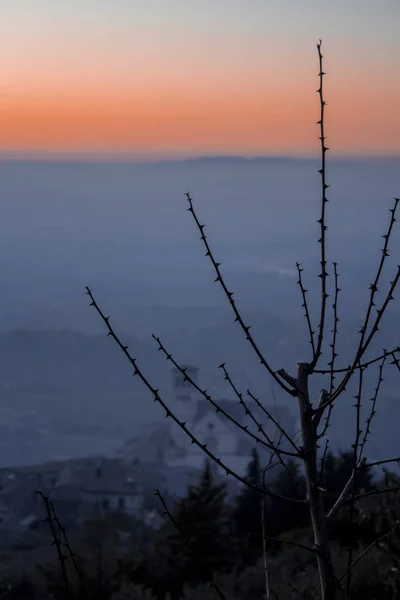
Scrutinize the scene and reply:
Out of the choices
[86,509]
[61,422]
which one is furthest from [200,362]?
[86,509]

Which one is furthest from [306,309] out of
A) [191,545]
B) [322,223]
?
[191,545]

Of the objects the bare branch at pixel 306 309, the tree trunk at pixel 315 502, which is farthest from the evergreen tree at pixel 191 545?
the tree trunk at pixel 315 502

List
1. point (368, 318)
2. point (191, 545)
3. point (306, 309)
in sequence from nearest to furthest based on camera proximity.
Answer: point (368, 318)
point (306, 309)
point (191, 545)

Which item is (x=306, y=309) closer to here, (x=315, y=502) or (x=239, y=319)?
(x=239, y=319)

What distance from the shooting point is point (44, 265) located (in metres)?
57.4

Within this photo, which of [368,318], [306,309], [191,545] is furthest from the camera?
[191,545]

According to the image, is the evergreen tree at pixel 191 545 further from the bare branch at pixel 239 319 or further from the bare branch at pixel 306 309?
the bare branch at pixel 239 319

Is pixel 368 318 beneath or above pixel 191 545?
above

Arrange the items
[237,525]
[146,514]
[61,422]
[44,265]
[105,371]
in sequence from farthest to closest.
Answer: [105,371] < [44,265] < [61,422] < [146,514] < [237,525]

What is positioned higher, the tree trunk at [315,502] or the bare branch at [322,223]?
the bare branch at [322,223]

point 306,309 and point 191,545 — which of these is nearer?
point 306,309

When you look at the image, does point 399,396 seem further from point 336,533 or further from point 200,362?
point 336,533

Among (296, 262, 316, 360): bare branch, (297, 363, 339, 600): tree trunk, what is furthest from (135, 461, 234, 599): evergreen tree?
(297, 363, 339, 600): tree trunk

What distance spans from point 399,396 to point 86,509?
70.9 ft
